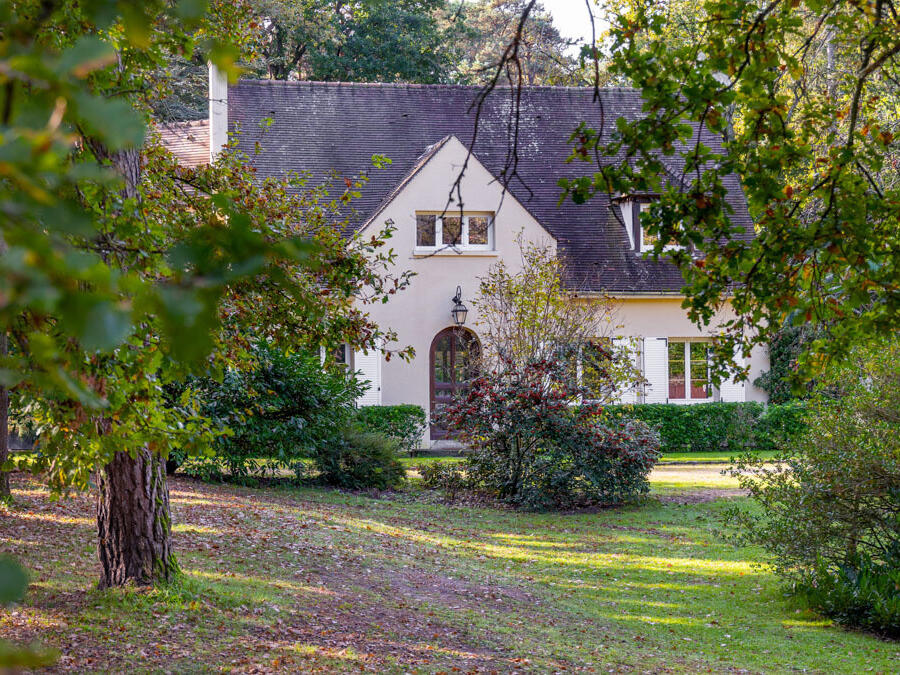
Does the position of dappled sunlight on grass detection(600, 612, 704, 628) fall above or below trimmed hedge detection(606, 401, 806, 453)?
below

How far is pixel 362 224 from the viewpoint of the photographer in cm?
2062

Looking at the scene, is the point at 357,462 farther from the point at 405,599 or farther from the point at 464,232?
the point at 464,232

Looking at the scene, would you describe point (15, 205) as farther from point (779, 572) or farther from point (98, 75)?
point (779, 572)

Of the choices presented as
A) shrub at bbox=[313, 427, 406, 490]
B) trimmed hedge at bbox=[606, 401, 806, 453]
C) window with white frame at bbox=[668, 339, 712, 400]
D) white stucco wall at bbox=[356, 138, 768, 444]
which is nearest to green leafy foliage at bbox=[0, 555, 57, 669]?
shrub at bbox=[313, 427, 406, 490]

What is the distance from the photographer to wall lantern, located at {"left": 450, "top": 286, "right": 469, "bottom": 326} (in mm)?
20203

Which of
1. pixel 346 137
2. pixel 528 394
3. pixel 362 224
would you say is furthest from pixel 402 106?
pixel 528 394

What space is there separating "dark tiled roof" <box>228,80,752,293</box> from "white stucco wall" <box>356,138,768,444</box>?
77 centimetres

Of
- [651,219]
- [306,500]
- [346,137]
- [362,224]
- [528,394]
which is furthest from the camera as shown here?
[346,137]

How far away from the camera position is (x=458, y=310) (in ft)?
66.2

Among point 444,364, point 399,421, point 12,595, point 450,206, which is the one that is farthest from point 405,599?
point 450,206

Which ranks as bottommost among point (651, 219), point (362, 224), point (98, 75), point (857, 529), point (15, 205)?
point (857, 529)

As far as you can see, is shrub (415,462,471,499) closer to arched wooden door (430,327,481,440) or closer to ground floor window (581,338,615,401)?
ground floor window (581,338,615,401)

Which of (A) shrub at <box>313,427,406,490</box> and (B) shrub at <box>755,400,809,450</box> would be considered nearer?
(A) shrub at <box>313,427,406,490</box>

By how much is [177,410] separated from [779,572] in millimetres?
6181
